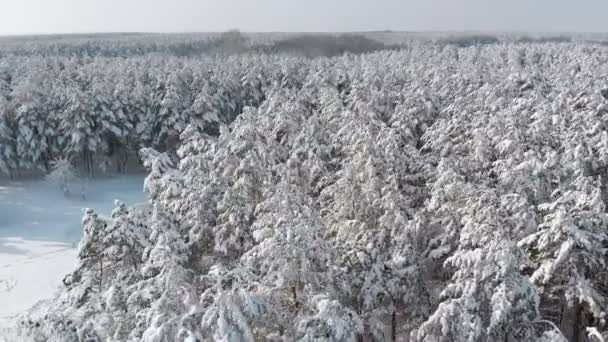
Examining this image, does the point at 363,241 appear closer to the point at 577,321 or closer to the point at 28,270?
the point at 577,321

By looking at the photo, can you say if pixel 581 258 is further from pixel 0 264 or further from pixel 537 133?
pixel 0 264

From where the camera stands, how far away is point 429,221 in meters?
18.3

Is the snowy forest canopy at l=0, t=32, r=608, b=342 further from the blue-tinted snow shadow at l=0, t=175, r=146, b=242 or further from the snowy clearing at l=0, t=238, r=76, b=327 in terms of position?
the blue-tinted snow shadow at l=0, t=175, r=146, b=242

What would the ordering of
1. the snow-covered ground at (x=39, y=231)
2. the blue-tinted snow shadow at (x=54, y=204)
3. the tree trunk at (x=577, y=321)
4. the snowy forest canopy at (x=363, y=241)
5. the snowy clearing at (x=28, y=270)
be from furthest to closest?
the blue-tinted snow shadow at (x=54, y=204)
the snow-covered ground at (x=39, y=231)
the snowy clearing at (x=28, y=270)
the tree trunk at (x=577, y=321)
the snowy forest canopy at (x=363, y=241)

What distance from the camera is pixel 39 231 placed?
40344 millimetres

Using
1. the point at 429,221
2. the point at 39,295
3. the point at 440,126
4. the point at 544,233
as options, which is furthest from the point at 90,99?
the point at 544,233

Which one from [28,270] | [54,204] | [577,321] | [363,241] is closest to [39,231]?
[54,204]

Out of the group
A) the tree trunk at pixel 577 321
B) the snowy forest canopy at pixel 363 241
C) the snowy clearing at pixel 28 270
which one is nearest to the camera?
the snowy forest canopy at pixel 363 241

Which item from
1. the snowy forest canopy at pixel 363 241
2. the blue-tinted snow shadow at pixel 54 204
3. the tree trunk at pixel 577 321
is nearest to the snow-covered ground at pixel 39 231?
the blue-tinted snow shadow at pixel 54 204

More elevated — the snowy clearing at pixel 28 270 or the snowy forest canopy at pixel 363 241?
the snowy forest canopy at pixel 363 241

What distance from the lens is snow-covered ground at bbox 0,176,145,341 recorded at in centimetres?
3052

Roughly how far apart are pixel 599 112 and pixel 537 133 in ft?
22.1

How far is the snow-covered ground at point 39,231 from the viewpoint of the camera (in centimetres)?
3052

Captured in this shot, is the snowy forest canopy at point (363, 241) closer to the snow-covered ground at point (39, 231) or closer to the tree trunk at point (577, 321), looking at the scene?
the tree trunk at point (577, 321)
